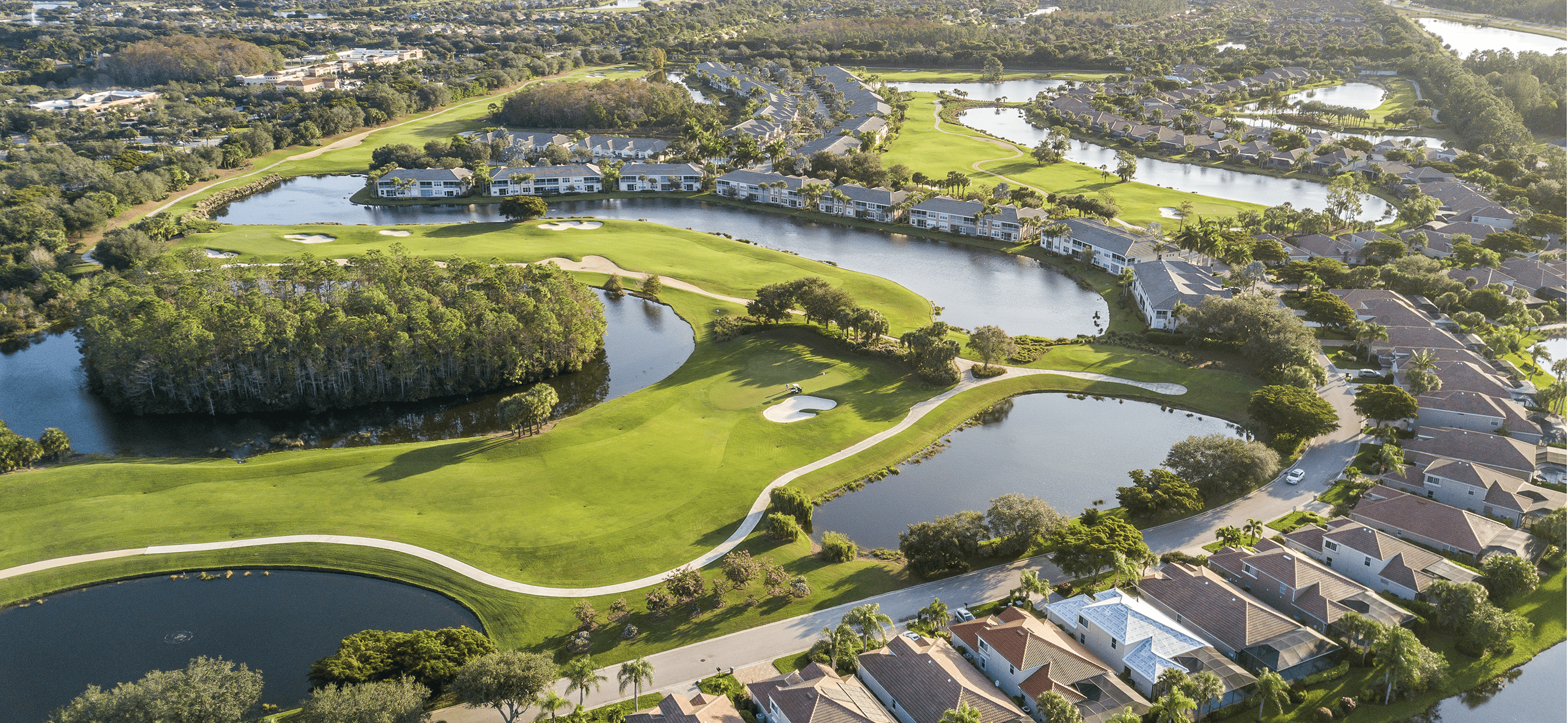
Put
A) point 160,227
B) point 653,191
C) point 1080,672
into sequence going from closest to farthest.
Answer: point 1080,672, point 160,227, point 653,191

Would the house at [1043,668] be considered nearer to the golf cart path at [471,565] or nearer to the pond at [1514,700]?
the pond at [1514,700]

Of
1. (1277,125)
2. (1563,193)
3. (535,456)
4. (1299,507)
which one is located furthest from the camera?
(1277,125)

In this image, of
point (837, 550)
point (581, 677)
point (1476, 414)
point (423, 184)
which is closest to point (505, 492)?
point (581, 677)

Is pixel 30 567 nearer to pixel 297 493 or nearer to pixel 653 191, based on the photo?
pixel 297 493

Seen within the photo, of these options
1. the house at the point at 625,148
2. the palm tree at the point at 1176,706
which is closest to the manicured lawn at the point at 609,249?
the house at the point at 625,148

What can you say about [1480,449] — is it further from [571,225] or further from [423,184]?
[423,184]

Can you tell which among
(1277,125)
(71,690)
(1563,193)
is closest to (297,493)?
(71,690)

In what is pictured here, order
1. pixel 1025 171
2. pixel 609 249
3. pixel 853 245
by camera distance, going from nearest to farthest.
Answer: pixel 609 249
pixel 853 245
pixel 1025 171
